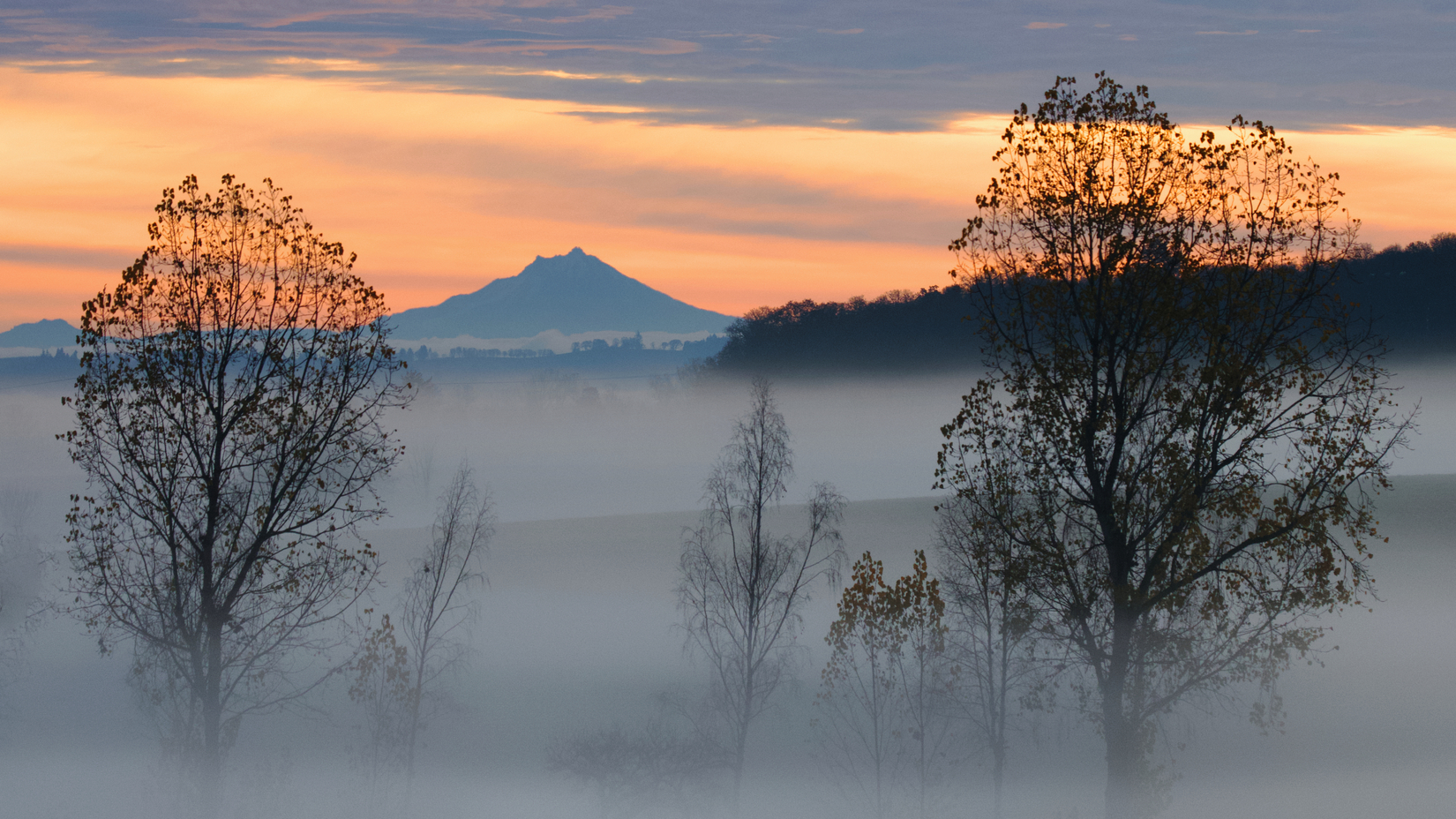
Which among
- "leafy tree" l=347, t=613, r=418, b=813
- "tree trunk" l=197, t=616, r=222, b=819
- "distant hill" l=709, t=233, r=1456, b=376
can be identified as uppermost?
"distant hill" l=709, t=233, r=1456, b=376

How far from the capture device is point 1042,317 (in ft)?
56.7

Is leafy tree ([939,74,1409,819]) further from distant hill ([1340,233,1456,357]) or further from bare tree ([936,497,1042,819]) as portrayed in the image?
distant hill ([1340,233,1456,357])

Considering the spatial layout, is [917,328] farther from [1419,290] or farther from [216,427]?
[216,427]

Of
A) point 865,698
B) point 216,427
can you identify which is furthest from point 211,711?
point 865,698

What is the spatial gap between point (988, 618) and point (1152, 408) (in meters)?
13.8

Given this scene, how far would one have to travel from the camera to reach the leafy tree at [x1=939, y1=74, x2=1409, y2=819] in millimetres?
16312

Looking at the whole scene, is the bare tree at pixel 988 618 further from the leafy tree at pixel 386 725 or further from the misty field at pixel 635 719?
the leafy tree at pixel 386 725

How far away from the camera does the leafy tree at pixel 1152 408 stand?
1631 centimetres

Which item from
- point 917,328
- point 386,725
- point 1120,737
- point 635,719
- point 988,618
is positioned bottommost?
point 635,719

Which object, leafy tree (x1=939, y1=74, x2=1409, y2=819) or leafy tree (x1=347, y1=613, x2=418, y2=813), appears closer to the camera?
leafy tree (x1=939, y1=74, x2=1409, y2=819)

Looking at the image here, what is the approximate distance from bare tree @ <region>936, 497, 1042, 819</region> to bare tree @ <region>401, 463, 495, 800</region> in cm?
1462

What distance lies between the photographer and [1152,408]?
17.2m

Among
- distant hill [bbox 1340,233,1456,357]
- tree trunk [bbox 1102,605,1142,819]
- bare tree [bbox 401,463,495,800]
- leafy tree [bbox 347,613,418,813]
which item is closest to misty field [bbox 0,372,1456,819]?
leafy tree [bbox 347,613,418,813]

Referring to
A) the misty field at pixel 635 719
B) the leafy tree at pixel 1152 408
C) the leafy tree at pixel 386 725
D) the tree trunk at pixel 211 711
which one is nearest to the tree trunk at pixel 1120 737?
the leafy tree at pixel 1152 408
